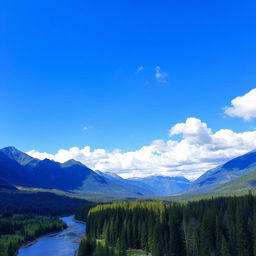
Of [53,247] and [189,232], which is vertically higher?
[189,232]

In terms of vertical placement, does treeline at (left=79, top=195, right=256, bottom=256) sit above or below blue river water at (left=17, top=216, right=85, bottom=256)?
above

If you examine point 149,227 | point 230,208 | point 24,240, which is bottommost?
point 24,240

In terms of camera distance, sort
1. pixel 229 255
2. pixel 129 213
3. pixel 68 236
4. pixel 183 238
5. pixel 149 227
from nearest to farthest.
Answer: pixel 229 255
pixel 183 238
pixel 149 227
pixel 129 213
pixel 68 236

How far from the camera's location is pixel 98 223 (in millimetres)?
181375

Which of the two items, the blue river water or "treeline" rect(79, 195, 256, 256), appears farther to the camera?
the blue river water

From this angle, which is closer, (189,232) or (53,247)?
(189,232)

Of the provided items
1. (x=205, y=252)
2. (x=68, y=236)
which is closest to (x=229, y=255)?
(x=205, y=252)

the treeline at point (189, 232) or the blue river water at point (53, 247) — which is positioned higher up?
the treeline at point (189, 232)

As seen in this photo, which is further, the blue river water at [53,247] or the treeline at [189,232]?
the blue river water at [53,247]

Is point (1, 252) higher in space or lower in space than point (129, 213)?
lower

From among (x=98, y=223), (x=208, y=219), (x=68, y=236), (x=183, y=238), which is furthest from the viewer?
(x=68, y=236)

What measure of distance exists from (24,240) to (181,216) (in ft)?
318

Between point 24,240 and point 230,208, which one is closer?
point 230,208

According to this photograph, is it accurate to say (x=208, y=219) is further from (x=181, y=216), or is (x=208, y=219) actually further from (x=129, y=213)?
(x=129, y=213)
